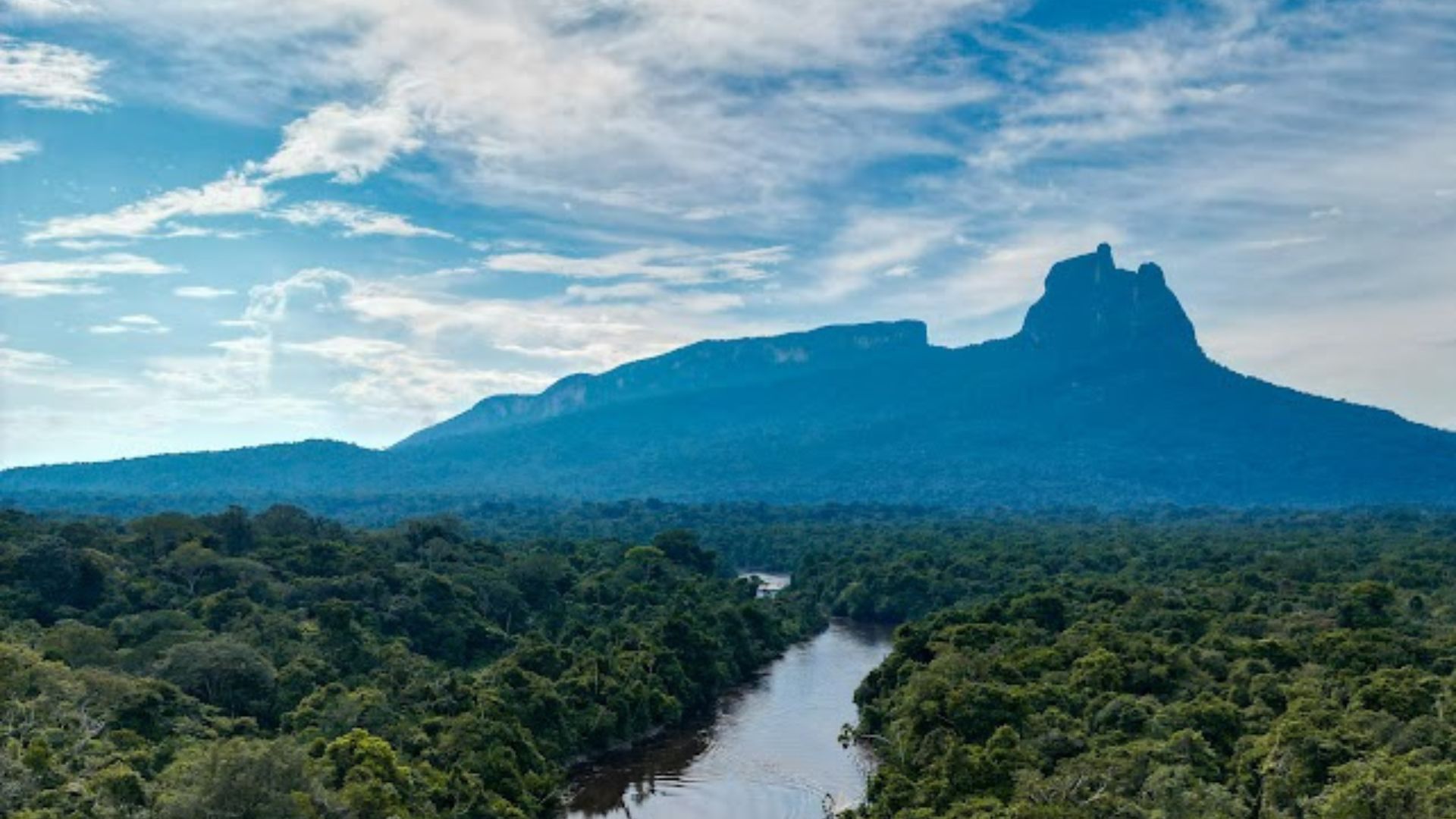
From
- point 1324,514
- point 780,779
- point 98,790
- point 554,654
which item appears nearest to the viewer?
point 98,790

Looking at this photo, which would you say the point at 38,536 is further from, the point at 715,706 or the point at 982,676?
the point at 982,676

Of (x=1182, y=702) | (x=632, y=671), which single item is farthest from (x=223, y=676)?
(x=1182, y=702)

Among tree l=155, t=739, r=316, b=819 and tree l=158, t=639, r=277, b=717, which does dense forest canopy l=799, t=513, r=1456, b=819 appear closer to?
tree l=155, t=739, r=316, b=819

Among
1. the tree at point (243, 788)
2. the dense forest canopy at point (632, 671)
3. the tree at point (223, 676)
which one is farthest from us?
the tree at point (223, 676)

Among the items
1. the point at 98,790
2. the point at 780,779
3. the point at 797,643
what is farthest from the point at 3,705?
the point at 797,643

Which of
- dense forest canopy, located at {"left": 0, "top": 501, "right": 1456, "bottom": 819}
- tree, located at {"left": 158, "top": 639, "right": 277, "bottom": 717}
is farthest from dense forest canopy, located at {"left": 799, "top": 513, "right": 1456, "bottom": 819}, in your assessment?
tree, located at {"left": 158, "top": 639, "right": 277, "bottom": 717}

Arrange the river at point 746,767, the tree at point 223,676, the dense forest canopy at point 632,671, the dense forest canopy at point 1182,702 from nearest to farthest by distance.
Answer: the dense forest canopy at point 1182,702
the dense forest canopy at point 632,671
the river at point 746,767
the tree at point 223,676

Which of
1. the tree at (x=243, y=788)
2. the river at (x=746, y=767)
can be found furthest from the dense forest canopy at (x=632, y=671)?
the river at (x=746, y=767)

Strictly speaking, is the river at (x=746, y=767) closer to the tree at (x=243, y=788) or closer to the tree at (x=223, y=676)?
the tree at (x=223, y=676)

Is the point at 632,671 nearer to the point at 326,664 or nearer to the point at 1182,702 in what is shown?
the point at 326,664
